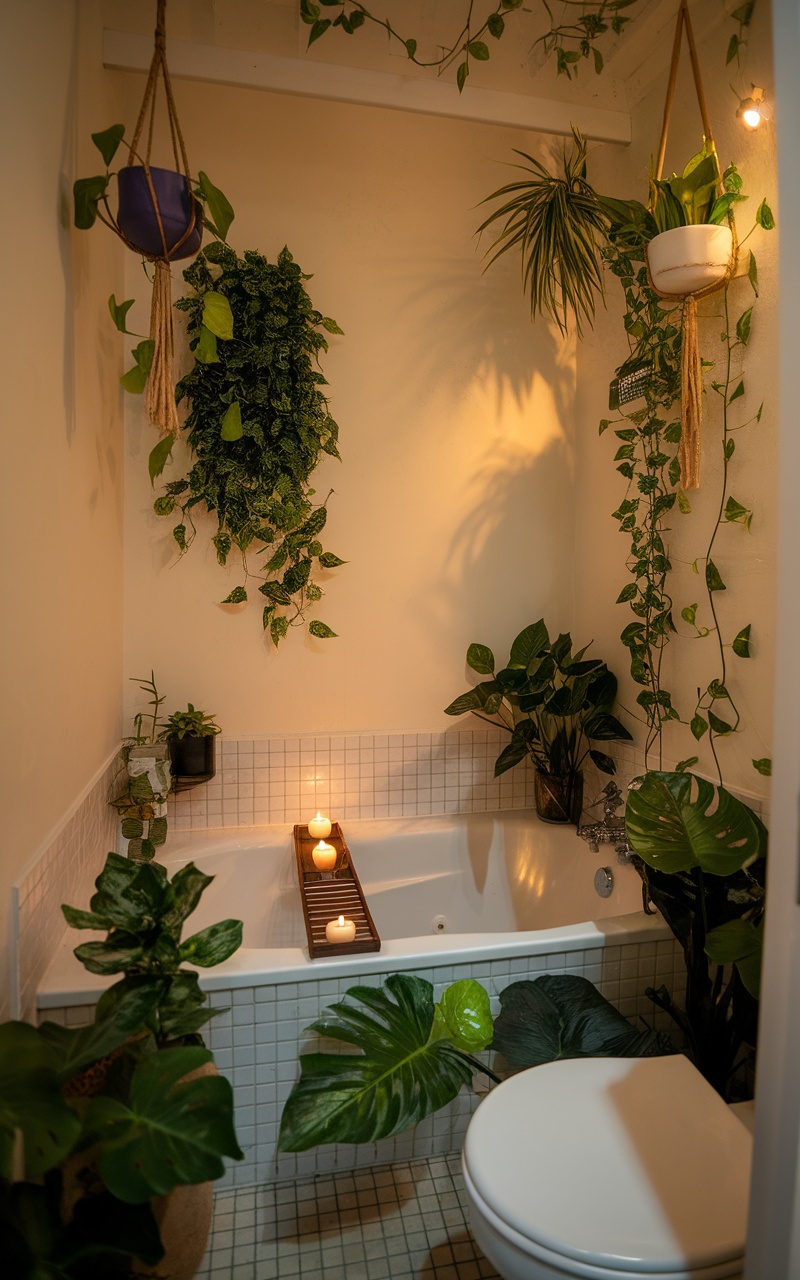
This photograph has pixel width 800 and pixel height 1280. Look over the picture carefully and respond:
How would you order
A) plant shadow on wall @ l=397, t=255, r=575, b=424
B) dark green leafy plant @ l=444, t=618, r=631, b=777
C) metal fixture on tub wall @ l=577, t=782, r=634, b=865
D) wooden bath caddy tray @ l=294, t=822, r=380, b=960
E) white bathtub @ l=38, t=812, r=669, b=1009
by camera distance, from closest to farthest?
wooden bath caddy tray @ l=294, t=822, r=380, b=960, metal fixture on tub wall @ l=577, t=782, r=634, b=865, white bathtub @ l=38, t=812, r=669, b=1009, dark green leafy plant @ l=444, t=618, r=631, b=777, plant shadow on wall @ l=397, t=255, r=575, b=424

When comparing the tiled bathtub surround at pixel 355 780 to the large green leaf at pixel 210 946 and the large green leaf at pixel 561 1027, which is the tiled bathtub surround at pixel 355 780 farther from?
the large green leaf at pixel 210 946

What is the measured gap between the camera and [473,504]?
276 centimetres

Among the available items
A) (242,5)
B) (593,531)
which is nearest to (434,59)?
(242,5)

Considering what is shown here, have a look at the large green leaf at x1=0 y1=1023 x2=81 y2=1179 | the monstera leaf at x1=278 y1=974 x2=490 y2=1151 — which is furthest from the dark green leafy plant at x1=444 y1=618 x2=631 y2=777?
the large green leaf at x1=0 y1=1023 x2=81 y2=1179

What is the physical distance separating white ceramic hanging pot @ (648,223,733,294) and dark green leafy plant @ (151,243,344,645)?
106 cm

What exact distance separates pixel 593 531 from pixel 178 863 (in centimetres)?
174

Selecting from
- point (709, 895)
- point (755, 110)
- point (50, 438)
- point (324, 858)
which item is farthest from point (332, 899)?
point (755, 110)

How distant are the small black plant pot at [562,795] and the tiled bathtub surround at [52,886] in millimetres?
1403

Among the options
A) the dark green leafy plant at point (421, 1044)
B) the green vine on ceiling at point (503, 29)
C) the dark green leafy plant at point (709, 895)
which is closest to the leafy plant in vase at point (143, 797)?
the dark green leafy plant at point (421, 1044)

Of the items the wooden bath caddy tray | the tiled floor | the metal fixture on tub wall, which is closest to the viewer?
the tiled floor

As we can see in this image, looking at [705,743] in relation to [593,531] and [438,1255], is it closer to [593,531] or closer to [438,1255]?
[593,531]

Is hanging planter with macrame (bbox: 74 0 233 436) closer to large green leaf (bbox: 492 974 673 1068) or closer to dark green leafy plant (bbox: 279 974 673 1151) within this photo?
dark green leafy plant (bbox: 279 974 673 1151)

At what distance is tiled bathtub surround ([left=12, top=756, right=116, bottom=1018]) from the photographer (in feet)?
4.58

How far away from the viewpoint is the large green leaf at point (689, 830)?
1.53 m
